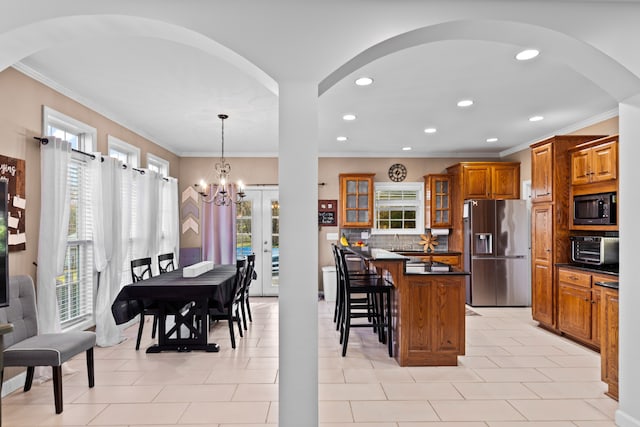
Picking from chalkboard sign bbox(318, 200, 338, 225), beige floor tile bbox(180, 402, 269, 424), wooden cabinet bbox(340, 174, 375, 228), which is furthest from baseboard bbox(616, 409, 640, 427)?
chalkboard sign bbox(318, 200, 338, 225)

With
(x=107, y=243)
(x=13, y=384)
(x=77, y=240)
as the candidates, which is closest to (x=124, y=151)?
(x=107, y=243)

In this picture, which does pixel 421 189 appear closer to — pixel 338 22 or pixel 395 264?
pixel 395 264

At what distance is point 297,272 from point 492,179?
5616 mm

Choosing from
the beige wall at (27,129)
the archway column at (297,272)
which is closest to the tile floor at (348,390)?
the archway column at (297,272)

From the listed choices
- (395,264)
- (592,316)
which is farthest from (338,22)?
(592,316)

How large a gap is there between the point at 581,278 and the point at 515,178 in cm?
280

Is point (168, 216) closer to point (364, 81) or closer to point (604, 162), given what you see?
point (364, 81)

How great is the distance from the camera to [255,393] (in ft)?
10.1

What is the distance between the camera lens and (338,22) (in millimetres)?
1993

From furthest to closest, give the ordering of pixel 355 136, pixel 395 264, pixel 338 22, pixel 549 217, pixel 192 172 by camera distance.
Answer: pixel 192 172
pixel 355 136
pixel 549 217
pixel 395 264
pixel 338 22

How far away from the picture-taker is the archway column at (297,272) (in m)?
1.99

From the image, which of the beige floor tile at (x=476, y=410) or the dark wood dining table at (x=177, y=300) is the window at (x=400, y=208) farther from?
the beige floor tile at (x=476, y=410)

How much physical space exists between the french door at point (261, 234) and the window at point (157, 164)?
4.74 ft

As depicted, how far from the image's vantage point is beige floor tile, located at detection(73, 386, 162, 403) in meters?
2.96
